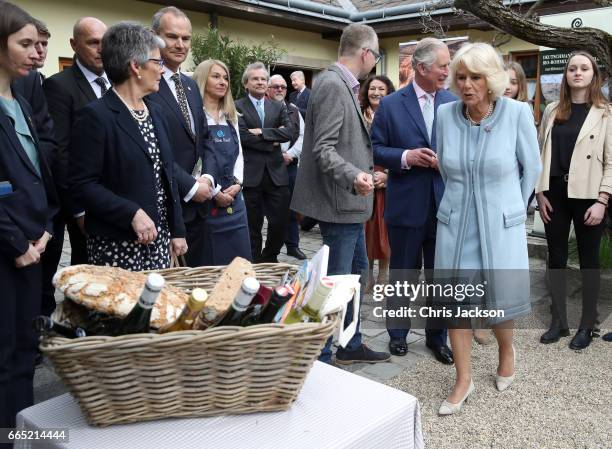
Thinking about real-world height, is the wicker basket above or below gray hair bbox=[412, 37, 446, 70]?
below

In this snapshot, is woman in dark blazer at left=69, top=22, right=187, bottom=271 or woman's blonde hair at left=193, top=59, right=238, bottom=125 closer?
woman in dark blazer at left=69, top=22, right=187, bottom=271

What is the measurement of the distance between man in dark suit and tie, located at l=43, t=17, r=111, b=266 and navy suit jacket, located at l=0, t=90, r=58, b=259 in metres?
0.88

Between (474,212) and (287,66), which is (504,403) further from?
(287,66)

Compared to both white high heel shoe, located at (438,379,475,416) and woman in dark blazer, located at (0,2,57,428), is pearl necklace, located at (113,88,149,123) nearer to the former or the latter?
woman in dark blazer, located at (0,2,57,428)

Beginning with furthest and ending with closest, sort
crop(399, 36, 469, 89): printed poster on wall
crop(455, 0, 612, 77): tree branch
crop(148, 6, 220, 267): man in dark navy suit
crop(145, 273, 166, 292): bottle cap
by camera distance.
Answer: crop(399, 36, 469, 89): printed poster on wall → crop(455, 0, 612, 77): tree branch → crop(148, 6, 220, 267): man in dark navy suit → crop(145, 273, 166, 292): bottle cap

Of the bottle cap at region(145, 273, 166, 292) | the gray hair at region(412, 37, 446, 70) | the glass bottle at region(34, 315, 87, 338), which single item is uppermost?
the gray hair at region(412, 37, 446, 70)

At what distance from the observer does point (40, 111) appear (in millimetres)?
3234

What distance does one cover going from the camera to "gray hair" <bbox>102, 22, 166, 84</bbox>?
8.19ft

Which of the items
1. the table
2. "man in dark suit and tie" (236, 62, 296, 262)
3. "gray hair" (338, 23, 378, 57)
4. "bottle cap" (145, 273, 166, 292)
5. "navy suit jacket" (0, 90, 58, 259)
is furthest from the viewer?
"man in dark suit and tie" (236, 62, 296, 262)

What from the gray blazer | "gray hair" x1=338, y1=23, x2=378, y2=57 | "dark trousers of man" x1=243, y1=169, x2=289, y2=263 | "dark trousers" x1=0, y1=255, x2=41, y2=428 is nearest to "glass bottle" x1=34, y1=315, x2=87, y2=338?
"dark trousers" x1=0, y1=255, x2=41, y2=428

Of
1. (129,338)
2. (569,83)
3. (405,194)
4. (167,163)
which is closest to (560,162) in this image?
(569,83)

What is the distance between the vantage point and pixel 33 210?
7.88 ft

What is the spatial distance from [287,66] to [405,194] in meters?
10.3

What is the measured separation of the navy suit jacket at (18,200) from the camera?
2.25 meters
